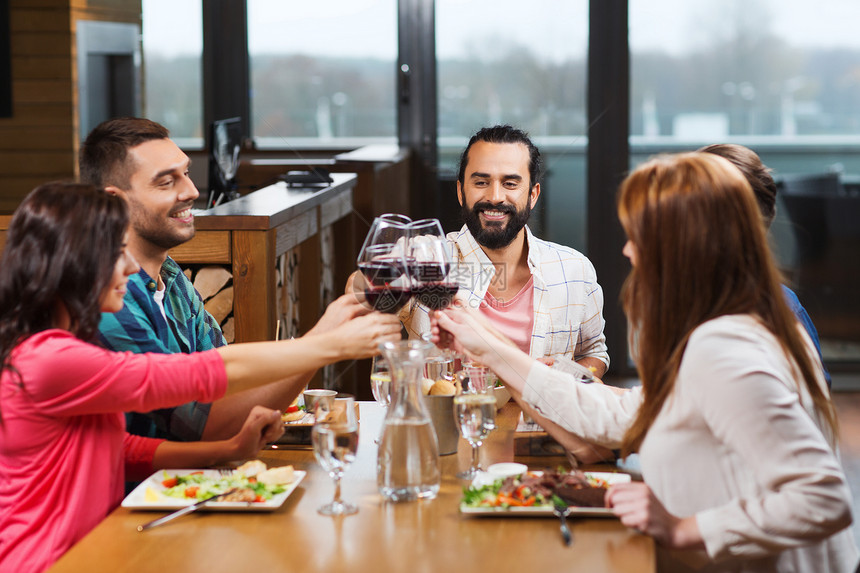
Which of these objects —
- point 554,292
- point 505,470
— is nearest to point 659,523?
point 505,470

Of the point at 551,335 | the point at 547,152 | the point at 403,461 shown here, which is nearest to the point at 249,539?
the point at 403,461

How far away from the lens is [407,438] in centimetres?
140

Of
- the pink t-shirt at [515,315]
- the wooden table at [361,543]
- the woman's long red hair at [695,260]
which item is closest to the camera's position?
the wooden table at [361,543]

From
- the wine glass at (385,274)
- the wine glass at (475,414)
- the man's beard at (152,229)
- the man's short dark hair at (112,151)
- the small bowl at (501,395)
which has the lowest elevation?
the small bowl at (501,395)

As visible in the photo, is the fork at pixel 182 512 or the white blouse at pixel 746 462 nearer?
the white blouse at pixel 746 462

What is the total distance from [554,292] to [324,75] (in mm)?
2932

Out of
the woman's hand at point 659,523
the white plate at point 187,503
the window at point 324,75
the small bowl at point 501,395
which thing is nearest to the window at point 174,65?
→ the window at point 324,75

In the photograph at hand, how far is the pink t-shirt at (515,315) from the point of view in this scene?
7.50 feet

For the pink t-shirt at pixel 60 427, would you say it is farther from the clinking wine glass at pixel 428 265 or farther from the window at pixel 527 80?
the window at pixel 527 80

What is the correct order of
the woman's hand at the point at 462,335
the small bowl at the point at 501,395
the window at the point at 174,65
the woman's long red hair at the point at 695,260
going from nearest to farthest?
the woman's long red hair at the point at 695,260 → the woman's hand at the point at 462,335 → the small bowl at the point at 501,395 → the window at the point at 174,65

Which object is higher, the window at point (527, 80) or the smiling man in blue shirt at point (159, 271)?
the window at point (527, 80)

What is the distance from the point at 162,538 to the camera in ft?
4.21

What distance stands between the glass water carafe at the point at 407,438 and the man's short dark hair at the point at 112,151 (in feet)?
2.93

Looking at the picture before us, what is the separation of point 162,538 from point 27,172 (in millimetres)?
3848
